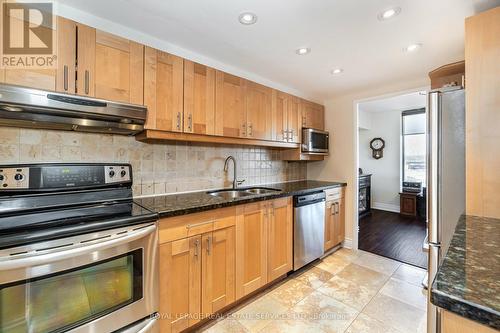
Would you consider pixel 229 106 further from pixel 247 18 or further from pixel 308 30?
pixel 308 30

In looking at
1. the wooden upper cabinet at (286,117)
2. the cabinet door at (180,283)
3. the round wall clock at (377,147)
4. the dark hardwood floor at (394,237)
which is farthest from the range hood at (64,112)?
the round wall clock at (377,147)

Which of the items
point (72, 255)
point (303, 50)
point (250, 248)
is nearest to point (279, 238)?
point (250, 248)

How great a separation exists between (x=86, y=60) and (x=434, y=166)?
8.15 ft

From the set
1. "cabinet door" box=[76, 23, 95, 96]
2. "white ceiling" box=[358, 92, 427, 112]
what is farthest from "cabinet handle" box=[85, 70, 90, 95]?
"white ceiling" box=[358, 92, 427, 112]

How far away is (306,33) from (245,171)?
1.60m

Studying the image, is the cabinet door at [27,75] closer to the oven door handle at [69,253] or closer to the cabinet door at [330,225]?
the oven door handle at [69,253]

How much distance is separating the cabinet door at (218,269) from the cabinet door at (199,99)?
0.93 m

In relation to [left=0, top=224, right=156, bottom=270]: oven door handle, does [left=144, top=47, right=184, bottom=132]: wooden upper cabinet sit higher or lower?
higher

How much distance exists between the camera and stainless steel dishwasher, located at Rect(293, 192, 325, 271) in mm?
2412

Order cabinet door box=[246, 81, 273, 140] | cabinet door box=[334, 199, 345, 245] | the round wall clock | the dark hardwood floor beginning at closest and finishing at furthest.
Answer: cabinet door box=[246, 81, 273, 140], the dark hardwood floor, cabinet door box=[334, 199, 345, 245], the round wall clock

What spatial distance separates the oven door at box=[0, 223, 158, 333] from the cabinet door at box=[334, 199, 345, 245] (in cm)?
247

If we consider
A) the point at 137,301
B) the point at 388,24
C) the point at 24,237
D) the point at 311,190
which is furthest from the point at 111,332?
the point at 388,24

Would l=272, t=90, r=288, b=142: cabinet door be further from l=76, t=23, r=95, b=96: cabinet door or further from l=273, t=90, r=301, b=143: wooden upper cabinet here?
l=76, t=23, r=95, b=96: cabinet door

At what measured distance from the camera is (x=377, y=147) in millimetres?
5773
